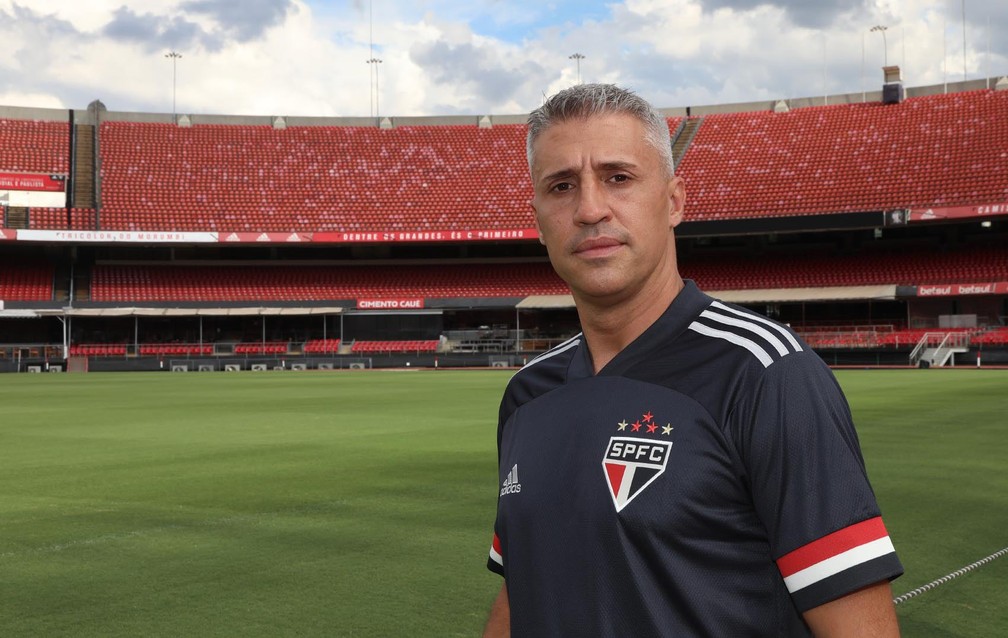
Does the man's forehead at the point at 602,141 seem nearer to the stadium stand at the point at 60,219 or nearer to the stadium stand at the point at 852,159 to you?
the stadium stand at the point at 852,159

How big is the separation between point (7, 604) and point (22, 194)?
186 ft

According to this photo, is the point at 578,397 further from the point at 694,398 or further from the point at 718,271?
the point at 718,271

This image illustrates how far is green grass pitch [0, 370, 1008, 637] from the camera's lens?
5.59 meters

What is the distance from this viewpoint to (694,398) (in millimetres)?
2061

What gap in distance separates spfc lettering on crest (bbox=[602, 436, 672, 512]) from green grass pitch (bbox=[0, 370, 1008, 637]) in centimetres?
344

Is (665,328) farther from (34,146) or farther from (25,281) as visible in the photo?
(34,146)

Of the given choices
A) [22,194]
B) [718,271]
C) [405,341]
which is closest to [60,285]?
[22,194]

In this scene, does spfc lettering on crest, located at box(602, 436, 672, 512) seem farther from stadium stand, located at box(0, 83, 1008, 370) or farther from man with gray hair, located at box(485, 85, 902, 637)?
stadium stand, located at box(0, 83, 1008, 370)

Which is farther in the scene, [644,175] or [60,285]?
[60,285]

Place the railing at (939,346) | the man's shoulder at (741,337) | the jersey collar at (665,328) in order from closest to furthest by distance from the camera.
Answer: the man's shoulder at (741,337) → the jersey collar at (665,328) → the railing at (939,346)

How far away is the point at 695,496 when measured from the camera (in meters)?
1.99

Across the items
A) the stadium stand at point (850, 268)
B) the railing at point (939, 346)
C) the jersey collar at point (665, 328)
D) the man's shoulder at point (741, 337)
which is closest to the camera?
the man's shoulder at point (741, 337)

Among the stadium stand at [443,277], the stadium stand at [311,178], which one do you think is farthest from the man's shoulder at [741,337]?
the stadium stand at [311,178]

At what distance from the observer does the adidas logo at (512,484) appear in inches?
90.0
